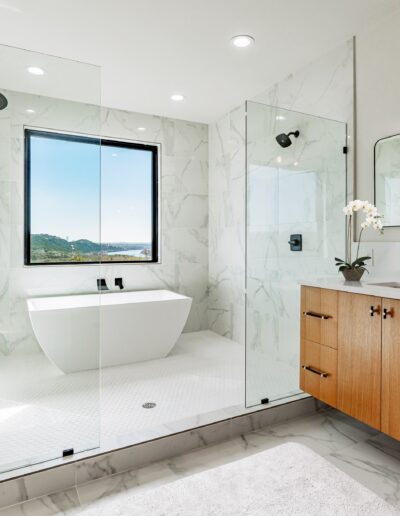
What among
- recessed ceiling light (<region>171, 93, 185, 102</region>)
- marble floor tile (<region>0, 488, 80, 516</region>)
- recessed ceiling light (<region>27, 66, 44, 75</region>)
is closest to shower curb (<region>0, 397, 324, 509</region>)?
marble floor tile (<region>0, 488, 80, 516</region>)

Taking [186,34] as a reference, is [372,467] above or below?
below

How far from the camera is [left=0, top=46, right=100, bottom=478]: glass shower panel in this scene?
1.85 m

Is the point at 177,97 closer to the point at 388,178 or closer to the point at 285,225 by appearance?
the point at 285,225

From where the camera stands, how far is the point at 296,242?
276 cm

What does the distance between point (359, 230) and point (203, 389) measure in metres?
1.67

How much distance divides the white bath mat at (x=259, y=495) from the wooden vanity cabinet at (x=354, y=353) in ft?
1.17

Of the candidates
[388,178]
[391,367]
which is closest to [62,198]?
[391,367]

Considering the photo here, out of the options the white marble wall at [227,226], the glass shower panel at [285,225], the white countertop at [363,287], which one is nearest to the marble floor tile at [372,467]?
the glass shower panel at [285,225]

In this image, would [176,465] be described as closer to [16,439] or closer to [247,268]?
[16,439]

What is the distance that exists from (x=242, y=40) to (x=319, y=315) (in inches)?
80.3

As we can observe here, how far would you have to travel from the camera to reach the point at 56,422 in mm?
2031

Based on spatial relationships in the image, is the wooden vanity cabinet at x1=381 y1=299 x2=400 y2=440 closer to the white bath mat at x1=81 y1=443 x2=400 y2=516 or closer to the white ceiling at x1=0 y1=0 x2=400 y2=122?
the white bath mat at x1=81 y1=443 x2=400 y2=516

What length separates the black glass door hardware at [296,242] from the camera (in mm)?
2750

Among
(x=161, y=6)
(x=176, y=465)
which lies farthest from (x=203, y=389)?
(x=161, y=6)
